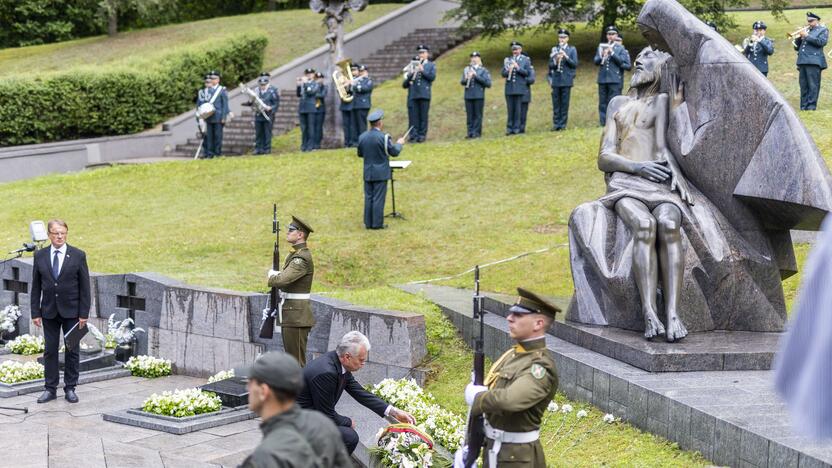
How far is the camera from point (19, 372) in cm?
1128

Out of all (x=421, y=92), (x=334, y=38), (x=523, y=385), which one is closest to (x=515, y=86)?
(x=421, y=92)

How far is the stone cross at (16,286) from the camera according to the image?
14.1 metres

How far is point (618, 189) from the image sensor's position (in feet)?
29.7

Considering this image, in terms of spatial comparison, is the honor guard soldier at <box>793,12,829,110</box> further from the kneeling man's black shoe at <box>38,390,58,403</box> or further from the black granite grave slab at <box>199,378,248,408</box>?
the kneeling man's black shoe at <box>38,390,58,403</box>

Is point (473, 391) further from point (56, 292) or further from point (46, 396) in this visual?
point (46, 396)

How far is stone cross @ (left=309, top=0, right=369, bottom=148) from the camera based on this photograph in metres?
23.8

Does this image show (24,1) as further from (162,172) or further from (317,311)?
(317,311)

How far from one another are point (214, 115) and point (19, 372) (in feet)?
40.6

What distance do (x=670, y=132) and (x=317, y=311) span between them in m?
3.73

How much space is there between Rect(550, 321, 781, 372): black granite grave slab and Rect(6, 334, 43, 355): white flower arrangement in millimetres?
7378

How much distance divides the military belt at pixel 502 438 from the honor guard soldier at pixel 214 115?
60.9 feet

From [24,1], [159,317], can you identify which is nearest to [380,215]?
[159,317]

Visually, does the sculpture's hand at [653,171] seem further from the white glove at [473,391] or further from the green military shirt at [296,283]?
the white glove at [473,391]

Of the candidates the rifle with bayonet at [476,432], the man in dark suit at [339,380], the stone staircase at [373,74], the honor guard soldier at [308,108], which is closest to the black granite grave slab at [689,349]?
the man in dark suit at [339,380]
